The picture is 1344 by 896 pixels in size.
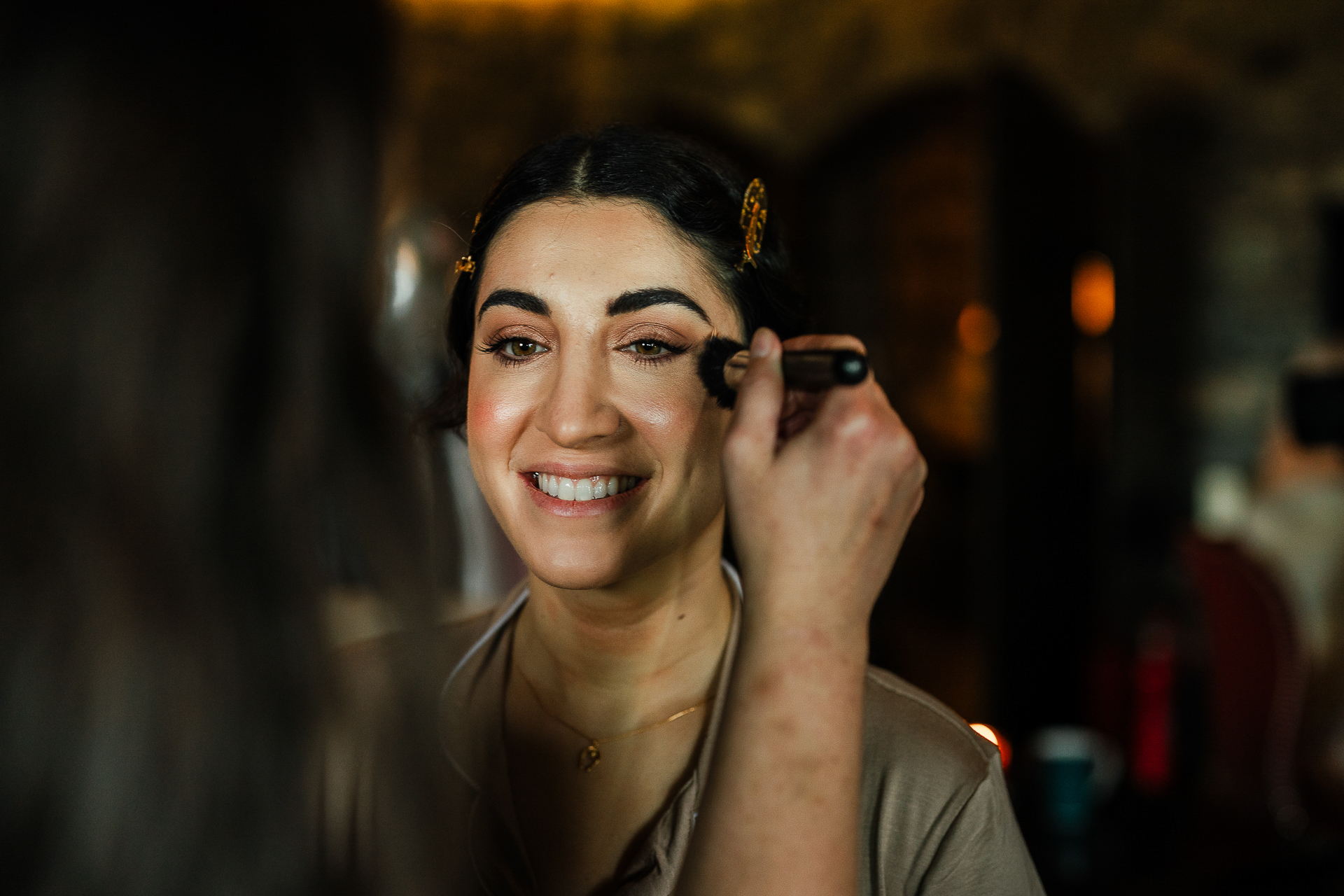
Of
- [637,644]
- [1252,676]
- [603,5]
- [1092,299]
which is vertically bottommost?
[1252,676]

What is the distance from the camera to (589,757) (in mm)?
889

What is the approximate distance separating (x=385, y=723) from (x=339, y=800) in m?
0.04

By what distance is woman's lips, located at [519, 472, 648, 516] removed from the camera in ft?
2.67

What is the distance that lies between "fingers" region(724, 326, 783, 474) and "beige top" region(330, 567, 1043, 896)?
0.94 ft

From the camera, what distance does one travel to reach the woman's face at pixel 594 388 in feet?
2.59

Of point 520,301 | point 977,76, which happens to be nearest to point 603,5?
point 977,76

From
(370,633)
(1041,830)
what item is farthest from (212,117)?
(1041,830)

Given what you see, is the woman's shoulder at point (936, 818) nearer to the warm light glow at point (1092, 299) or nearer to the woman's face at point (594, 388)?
the woman's face at point (594, 388)

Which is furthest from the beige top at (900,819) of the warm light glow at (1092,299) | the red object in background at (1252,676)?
the warm light glow at (1092,299)

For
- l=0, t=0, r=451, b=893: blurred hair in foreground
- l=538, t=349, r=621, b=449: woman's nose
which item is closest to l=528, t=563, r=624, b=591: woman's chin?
l=538, t=349, r=621, b=449: woman's nose

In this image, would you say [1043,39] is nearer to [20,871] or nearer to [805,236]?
[805,236]

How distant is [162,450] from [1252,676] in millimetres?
2870

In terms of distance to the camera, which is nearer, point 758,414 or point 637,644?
point 758,414

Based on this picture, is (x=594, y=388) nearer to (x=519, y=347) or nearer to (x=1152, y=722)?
(x=519, y=347)
